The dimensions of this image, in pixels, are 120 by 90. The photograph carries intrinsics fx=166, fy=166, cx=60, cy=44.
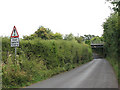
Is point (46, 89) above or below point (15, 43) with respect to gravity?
below

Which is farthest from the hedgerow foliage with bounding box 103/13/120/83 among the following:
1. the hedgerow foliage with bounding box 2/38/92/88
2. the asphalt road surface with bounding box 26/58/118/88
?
the hedgerow foliage with bounding box 2/38/92/88

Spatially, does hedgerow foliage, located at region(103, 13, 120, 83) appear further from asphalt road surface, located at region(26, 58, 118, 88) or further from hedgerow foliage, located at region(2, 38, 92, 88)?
hedgerow foliage, located at region(2, 38, 92, 88)

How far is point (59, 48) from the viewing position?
18.9 metres

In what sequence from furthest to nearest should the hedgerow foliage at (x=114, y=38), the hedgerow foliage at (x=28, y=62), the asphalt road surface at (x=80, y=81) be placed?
the hedgerow foliage at (x=114, y=38) → the asphalt road surface at (x=80, y=81) → the hedgerow foliage at (x=28, y=62)

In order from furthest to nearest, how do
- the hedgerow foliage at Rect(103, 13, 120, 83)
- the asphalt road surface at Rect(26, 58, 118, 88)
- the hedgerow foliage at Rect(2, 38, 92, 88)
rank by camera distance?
the hedgerow foliage at Rect(103, 13, 120, 83) → the asphalt road surface at Rect(26, 58, 118, 88) → the hedgerow foliage at Rect(2, 38, 92, 88)

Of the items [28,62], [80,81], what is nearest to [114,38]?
[80,81]

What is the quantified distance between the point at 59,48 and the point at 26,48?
278 inches

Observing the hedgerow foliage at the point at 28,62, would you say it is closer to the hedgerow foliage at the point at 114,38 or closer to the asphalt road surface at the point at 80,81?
the asphalt road surface at the point at 80,81

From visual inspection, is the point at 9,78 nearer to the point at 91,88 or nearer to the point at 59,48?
the point at 91,88

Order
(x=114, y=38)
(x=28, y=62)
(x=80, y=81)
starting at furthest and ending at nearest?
(x=114, y=38), (x=80, y=81), (x=28, y=62)

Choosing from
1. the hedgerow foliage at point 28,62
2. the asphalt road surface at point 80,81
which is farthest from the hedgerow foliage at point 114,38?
the hedgerow foliage at point 28,62

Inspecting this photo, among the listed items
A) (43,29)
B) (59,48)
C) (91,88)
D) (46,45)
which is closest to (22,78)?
(91,88)

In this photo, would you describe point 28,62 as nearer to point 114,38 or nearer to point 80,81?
point 80,81

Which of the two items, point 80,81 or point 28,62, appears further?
point 80,81
